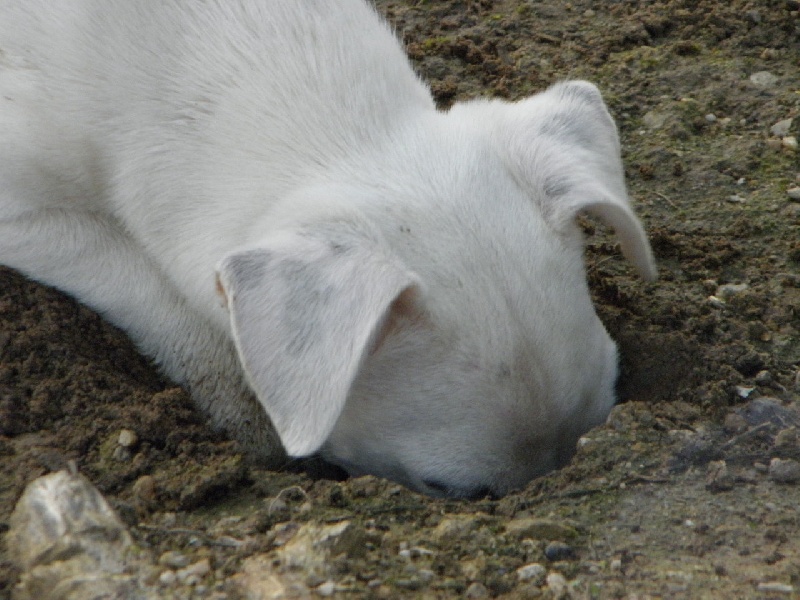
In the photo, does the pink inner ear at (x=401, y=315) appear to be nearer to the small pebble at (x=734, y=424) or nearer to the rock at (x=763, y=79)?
the small pebble at (x=734, y=424)

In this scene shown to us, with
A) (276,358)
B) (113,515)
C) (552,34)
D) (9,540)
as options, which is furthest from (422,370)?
(552,34)

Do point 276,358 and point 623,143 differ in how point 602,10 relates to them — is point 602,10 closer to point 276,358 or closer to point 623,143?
point 623,143

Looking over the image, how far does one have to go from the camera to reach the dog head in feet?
8.93

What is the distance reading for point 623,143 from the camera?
16.0ft

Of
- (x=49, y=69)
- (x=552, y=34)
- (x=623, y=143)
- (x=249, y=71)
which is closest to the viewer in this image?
(x=249, y=71)

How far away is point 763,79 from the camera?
505 centimetres

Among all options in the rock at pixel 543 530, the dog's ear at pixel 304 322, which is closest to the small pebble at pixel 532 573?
the rock at pixel 543 530

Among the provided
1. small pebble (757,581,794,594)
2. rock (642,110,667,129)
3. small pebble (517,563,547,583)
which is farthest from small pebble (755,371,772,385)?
rock (642,110,667,129)

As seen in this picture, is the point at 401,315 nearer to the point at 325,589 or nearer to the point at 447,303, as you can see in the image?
the point at 447,303

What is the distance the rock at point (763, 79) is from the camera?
16.5 ft

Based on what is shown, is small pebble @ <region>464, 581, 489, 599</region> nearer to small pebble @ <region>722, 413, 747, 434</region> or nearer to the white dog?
the white dog

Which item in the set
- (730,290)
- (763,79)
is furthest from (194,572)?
(763,79)

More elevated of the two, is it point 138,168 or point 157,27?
point 157,27

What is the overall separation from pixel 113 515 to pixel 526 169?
1476 millimetres
